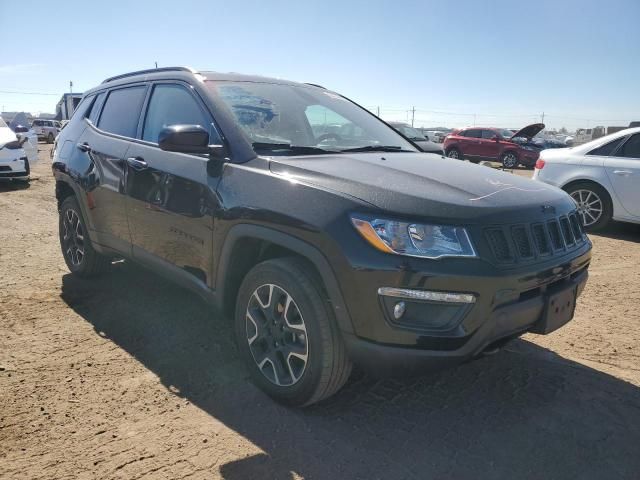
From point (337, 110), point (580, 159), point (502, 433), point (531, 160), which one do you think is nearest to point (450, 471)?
point (502, 433)

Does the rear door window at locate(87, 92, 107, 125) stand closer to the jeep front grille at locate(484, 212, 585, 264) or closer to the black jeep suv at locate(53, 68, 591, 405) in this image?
the black jeep suv at locate(53, 68, 591, 405)

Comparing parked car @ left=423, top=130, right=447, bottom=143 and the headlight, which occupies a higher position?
parked car @ left=423, top=130, right=447, bottom=143

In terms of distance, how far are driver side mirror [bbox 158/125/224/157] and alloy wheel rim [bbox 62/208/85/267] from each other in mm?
2195

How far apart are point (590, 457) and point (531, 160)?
19253mm

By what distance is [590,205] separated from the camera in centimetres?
723

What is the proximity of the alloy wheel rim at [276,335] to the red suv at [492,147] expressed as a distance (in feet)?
61.6

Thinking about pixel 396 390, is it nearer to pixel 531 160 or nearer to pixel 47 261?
pixel 47 261

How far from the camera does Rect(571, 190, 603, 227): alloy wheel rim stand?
716 cm

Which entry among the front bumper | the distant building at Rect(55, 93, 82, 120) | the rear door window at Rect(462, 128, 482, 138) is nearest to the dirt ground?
→ the front bumper

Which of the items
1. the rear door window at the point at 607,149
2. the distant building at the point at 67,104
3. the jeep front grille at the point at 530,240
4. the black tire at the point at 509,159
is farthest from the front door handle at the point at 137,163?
the distant building at the point at 67,104

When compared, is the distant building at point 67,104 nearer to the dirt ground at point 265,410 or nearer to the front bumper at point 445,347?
the dirt ground at point 265,410

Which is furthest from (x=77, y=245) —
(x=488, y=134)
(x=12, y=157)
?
(x=488, y=134)

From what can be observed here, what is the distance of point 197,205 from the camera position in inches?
118

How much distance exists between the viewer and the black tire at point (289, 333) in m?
2.40
